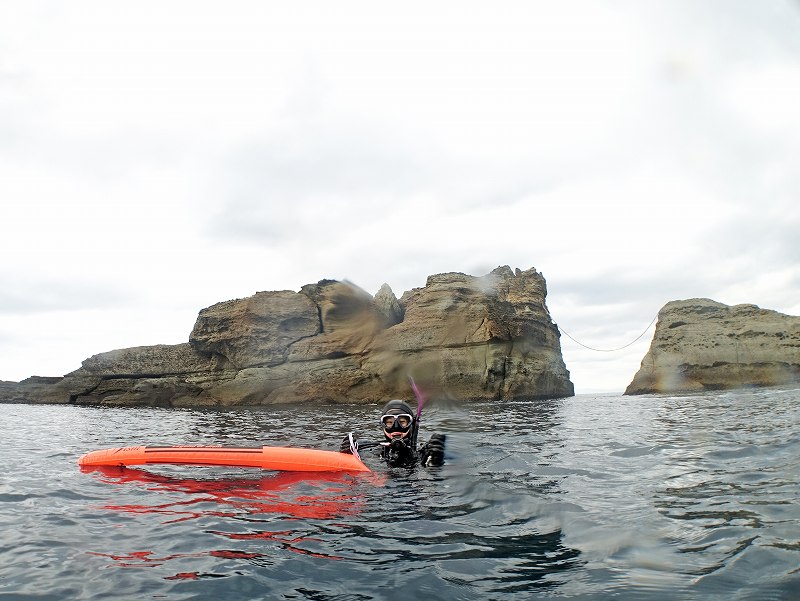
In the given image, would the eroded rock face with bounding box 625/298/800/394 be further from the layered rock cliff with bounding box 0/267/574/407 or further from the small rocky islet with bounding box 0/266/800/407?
the layered rock cliff with bounding box 0/267/574/407

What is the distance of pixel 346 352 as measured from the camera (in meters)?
44.0

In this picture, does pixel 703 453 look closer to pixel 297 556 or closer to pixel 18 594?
pixel 297 556

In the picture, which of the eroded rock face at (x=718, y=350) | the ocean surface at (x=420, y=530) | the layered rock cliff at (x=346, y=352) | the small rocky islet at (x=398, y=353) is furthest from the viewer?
the eroded rock face at (x=718, y=350)

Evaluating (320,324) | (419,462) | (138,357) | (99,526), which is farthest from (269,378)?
(99,526)

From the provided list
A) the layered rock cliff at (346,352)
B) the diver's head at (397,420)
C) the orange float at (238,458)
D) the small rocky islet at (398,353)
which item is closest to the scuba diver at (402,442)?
the diver's head at (397,420)

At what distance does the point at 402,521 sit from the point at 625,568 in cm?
234

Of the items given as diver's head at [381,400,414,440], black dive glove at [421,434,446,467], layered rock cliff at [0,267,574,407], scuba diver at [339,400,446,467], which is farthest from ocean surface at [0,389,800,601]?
layered rock cliff at [0,267,574,407]

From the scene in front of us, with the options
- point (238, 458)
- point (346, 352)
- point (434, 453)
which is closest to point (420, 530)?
point (434, 453)

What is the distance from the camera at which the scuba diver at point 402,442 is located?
348 inches

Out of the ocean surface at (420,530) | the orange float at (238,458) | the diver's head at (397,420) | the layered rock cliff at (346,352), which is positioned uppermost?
the layered rock cliff at (346,352)

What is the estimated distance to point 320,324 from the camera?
46.7 m

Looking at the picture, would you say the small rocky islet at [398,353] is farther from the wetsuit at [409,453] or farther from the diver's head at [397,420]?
the diver's head at [397,420]

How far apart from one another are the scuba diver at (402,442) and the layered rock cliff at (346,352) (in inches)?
1090

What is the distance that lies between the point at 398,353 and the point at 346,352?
14.8 ft
